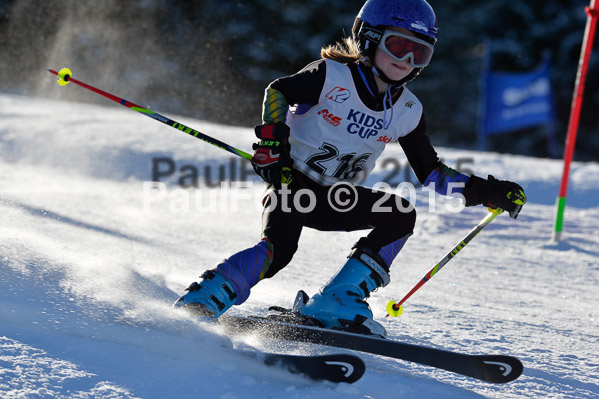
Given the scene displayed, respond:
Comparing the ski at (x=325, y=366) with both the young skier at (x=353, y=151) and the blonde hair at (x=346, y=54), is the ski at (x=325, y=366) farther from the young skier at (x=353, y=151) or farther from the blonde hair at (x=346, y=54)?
the blonde hair at (x=346, y=54)

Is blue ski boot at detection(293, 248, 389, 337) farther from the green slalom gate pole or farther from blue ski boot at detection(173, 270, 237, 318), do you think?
the green slalom gate pole

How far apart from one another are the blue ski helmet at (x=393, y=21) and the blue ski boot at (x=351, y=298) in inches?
30.1

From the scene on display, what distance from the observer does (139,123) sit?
8594 mm

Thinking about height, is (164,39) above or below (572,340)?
above

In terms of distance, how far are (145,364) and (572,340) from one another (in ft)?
6.29

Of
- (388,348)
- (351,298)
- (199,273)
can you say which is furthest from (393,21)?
(199,273)

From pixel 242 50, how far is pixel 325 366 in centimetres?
1726

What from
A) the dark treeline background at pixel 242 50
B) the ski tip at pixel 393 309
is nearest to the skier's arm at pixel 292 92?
the ski tip at pixel 393 309

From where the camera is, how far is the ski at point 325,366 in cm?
198

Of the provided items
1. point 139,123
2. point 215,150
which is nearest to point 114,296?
point 215,150

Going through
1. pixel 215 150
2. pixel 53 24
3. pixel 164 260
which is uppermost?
pixel 53 24

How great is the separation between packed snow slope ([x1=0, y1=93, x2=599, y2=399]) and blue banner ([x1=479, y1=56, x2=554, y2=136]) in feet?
20.3

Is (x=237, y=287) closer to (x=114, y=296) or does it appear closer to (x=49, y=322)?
(x=114, y=296)

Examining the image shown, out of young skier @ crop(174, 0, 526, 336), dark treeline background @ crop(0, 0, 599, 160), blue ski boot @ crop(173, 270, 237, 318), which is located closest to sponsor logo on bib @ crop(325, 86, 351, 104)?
young skier @ crop(174, 0, 526, 336)
